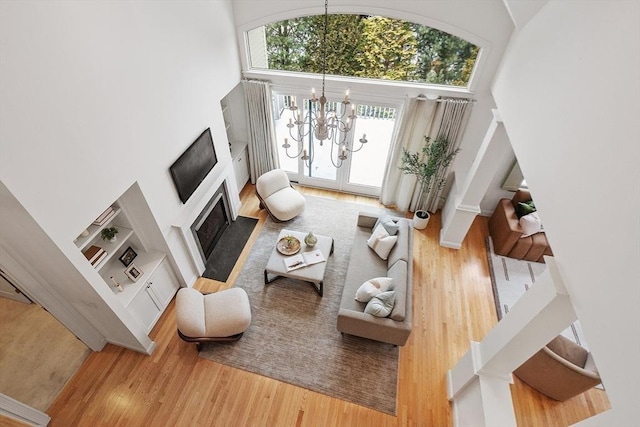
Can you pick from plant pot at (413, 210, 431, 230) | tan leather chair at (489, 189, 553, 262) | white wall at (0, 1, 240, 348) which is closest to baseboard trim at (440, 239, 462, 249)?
plant pot at (413, 210, 431, 230)

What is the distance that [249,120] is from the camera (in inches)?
239

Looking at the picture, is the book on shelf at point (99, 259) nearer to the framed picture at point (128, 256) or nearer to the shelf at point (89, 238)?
the shelf at point (89, 238)

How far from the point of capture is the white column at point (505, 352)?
244 centimetres

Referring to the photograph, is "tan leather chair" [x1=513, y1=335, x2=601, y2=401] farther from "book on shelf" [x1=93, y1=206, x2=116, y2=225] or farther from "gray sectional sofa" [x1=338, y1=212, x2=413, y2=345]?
"book on shelf" [x1=93, y1=206, x2=116, y2=225]

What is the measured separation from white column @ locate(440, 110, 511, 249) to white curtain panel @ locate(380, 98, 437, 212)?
0.81 meters

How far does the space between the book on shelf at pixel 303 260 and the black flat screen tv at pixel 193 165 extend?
170cm

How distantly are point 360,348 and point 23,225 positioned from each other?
3811 mm

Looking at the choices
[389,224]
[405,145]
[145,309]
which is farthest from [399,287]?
[145,309]

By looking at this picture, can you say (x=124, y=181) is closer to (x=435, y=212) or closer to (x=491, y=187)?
(x=435, y=212)

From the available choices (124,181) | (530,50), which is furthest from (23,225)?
(530,50)

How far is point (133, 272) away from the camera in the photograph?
4.03 m

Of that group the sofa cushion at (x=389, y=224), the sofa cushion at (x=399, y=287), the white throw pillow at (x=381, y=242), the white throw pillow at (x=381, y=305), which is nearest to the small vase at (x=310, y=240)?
the white throw pillow at (x=381, y=242)

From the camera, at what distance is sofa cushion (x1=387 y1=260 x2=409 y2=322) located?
3.96 meters

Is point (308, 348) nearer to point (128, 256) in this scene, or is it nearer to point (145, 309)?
point (145, 309)
